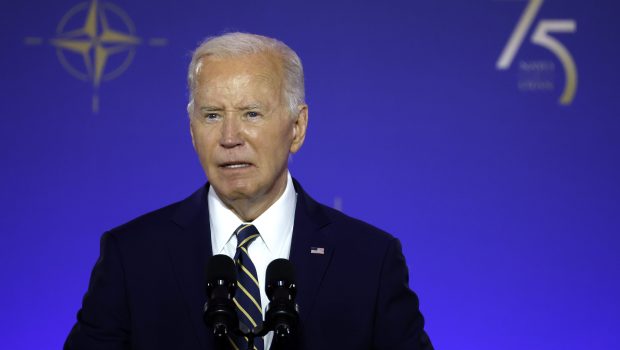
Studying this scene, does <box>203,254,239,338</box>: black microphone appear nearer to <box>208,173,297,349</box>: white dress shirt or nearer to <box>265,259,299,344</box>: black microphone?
<box>265,259,299,344</box>: black microphone

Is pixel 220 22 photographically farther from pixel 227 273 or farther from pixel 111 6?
pixel 227 273

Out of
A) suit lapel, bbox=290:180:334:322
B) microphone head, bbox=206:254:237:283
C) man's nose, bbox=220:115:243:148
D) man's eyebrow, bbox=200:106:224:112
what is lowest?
microphone head, bbox=206:254:237:283

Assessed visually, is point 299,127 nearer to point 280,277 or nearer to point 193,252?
point 193,252

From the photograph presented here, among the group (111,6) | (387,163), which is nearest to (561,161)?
(387,163)

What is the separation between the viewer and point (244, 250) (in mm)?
1796

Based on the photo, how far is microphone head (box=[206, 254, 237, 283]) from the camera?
1366 millimetres

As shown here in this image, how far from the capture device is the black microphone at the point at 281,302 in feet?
4.30

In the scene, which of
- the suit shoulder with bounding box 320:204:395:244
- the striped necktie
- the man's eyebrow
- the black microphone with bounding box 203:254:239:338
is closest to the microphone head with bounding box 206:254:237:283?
the black microphone with bounding box 203:254:239:338

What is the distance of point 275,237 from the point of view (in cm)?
186

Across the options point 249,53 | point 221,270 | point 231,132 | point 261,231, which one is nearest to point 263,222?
point 261,231

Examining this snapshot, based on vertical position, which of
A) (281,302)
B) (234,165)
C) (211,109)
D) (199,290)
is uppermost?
(211,109)

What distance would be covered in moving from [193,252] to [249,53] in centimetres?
43

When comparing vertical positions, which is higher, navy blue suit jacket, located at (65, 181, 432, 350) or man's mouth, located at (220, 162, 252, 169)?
man's mouth, located at (220, 162, 252, 169)

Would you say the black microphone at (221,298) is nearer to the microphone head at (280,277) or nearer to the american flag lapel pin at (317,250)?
the microphone head at (280,277)
